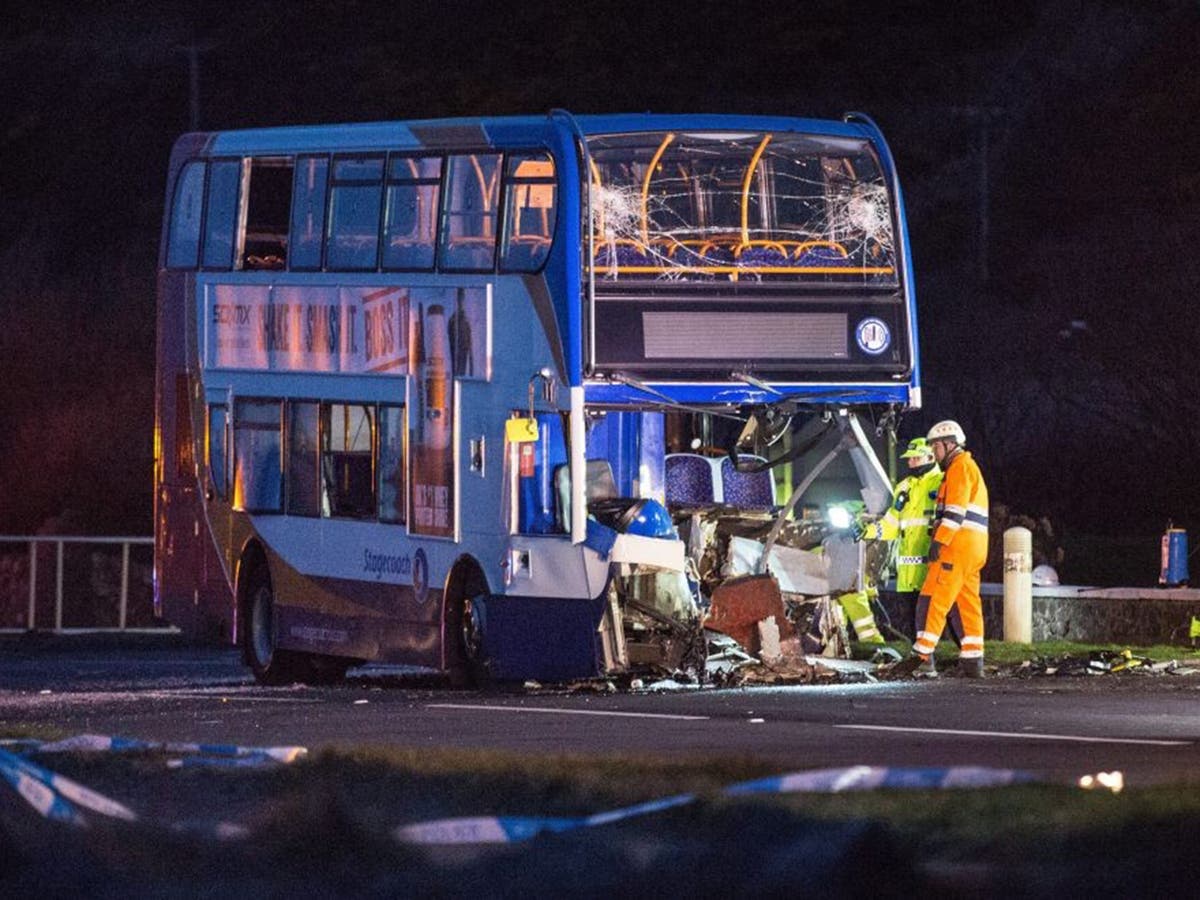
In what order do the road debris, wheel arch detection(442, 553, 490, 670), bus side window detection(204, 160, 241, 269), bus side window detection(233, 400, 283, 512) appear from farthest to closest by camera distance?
1. bus side window detection(204, 160, 241, 269)
2. bus side window detection(233, 400, 283, 512)
3. wheel arch detection(442, 553, 490, 670)
4. the road debris

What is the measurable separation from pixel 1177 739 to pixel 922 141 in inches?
1928

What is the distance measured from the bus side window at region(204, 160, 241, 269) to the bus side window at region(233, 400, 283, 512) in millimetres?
1154

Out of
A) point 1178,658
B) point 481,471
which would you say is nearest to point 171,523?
point 481,471

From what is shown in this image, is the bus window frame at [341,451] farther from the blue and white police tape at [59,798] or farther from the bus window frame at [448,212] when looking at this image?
the blue and white police tape at [59,798]

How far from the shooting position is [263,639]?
978 inches

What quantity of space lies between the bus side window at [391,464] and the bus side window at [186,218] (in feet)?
10.5

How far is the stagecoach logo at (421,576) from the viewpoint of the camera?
22.2m

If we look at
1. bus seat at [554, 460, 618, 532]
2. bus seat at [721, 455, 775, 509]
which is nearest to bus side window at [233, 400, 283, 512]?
bus seat at [554, 460, 618, 532]

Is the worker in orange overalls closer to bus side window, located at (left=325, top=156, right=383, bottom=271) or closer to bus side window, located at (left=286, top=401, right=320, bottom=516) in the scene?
bus side window, located at (left=325, top=156, right=383, bottom=271)

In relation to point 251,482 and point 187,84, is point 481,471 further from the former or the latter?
point 187,84

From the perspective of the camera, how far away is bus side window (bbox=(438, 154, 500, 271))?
21.4 metres

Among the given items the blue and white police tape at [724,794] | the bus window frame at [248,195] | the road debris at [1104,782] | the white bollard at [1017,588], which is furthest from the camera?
the white bollard at [1017,588]

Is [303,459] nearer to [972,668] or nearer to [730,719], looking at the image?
[972,668]

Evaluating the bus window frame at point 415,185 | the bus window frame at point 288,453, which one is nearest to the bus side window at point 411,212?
the bus window frame at point 415,185
